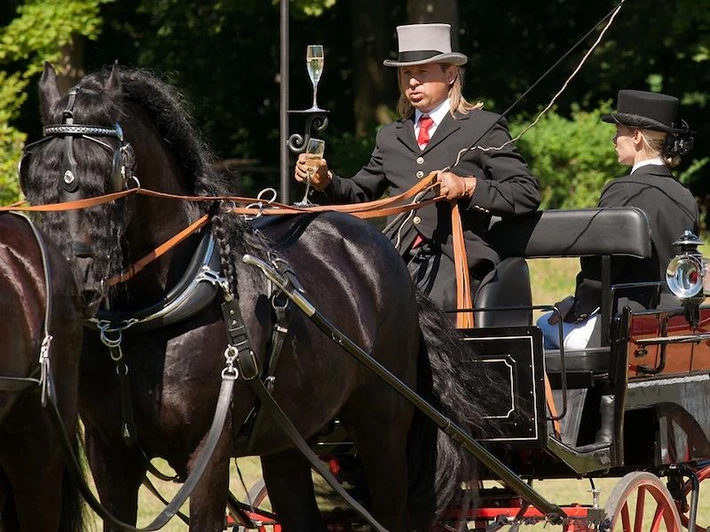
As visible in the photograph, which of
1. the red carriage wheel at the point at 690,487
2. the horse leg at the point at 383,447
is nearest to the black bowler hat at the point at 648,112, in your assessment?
the red carriage wheel at the point at 690,487

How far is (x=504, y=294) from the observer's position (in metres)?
5.36

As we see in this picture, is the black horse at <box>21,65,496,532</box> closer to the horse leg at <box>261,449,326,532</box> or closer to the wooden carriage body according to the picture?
the horse leg at <box>261,449,326,532</box>

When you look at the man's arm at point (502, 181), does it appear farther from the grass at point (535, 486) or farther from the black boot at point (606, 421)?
the grass at point (535, 486)

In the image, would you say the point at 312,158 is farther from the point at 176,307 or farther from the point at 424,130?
the point at 176,307

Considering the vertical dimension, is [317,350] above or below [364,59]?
below

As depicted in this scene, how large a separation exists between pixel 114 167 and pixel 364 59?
14813mm

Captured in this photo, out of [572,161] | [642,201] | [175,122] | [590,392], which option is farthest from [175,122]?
[572,161]

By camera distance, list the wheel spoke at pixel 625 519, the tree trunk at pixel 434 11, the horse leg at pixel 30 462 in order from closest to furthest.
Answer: the horse leg at pixel 30 462
the wheel spoke at pixel 625 519
the tree trunk at pixel 434 11

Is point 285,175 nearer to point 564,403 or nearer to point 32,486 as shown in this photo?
point 564,403

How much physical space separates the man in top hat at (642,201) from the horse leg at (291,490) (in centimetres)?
139

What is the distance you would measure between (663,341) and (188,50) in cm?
1477

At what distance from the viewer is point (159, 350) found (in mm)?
4156

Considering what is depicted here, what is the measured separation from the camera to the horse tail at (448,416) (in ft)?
16.9

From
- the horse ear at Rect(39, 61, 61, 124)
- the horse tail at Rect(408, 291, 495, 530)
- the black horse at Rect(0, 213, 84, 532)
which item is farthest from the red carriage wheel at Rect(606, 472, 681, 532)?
the horse ear at Rect(39, 61, 61, 124)
